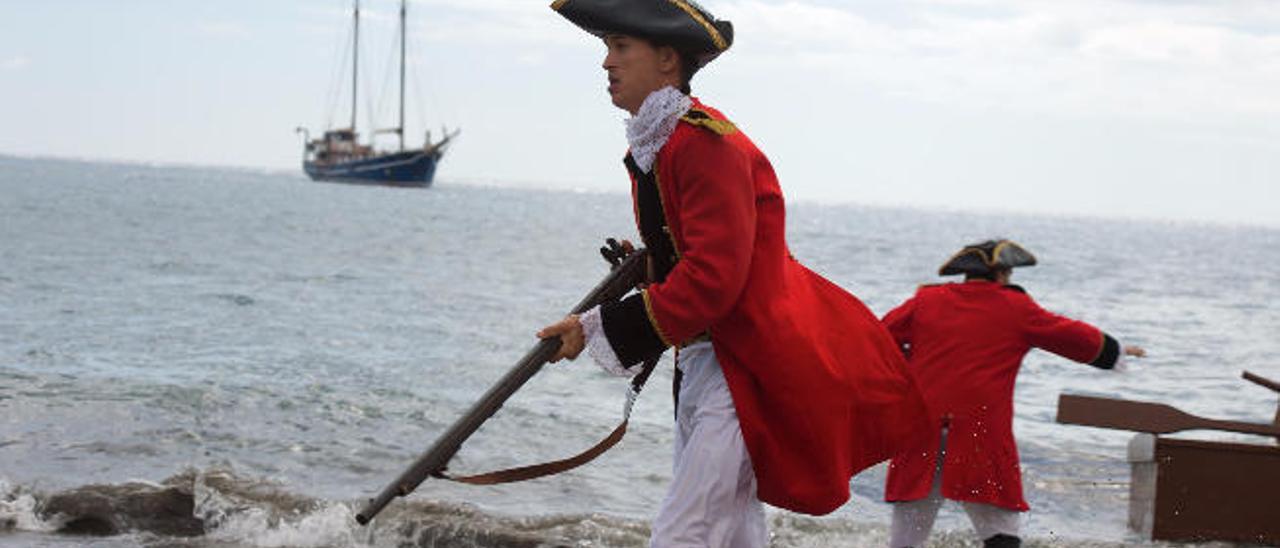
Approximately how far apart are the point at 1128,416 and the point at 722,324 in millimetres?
4727

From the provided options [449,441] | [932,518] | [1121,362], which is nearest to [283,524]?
[932,518]

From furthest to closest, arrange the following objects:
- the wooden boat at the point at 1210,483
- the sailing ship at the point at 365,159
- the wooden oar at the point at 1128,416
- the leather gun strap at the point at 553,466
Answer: the sailing ship at the point at 365,159
the wooden boat at the point at 1210,483
the wooden oar at the point at 1128,416
the leather gun strap at the point at 553,466

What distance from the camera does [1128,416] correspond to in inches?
307

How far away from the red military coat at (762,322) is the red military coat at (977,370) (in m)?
2.86

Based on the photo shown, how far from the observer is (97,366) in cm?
1711

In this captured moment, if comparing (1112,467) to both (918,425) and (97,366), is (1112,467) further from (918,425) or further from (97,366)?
(918,425)

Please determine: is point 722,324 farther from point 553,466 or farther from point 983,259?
point 983,259

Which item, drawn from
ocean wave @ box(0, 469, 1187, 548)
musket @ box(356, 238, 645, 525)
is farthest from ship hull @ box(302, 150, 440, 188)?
musket @ box(356, 238, 645, 525)

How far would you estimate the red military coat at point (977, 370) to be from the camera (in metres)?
6.40

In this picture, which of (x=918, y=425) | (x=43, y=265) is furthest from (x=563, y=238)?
(x=918, y=425)

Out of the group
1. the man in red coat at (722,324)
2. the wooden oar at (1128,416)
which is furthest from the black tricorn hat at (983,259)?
the man in red coat at (722,324)

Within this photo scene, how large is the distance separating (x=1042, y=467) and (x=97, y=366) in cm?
893

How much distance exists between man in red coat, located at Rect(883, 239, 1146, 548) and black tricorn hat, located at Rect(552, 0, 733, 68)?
10.3 ft

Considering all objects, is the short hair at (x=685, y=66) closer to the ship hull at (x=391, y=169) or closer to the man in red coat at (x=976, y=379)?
the man in red coat at (x=976, y=379)
